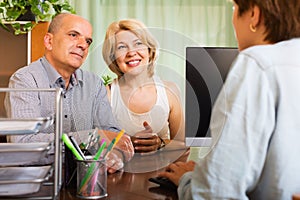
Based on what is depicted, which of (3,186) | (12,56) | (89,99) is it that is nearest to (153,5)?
(12,56)

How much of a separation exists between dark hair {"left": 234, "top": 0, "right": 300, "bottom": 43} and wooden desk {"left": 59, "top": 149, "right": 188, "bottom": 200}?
41cm

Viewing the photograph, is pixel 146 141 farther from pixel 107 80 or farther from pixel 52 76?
pixel 107 80

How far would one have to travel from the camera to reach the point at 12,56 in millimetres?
2734

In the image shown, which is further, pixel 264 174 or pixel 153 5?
pixel 153 5

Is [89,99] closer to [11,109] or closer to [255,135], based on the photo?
[11,109]

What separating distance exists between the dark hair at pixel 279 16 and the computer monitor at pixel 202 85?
69 centimetres

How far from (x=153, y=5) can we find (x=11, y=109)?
2198 millimetres

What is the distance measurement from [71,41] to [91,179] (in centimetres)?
106

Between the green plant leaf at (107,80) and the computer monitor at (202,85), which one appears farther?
the green plant leaf at (107,80)

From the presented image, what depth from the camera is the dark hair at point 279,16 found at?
87 cm

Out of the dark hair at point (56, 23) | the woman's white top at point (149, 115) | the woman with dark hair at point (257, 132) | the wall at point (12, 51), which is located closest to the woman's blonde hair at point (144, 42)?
the woman's white top at point (149, 115)

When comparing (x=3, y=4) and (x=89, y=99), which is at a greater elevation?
(x=3, y=4)

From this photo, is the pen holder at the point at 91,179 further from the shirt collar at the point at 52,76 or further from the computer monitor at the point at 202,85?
the shirt collar at the point at 52,76

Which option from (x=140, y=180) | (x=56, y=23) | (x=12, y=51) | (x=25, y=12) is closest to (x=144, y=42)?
(x=140, y=180)
